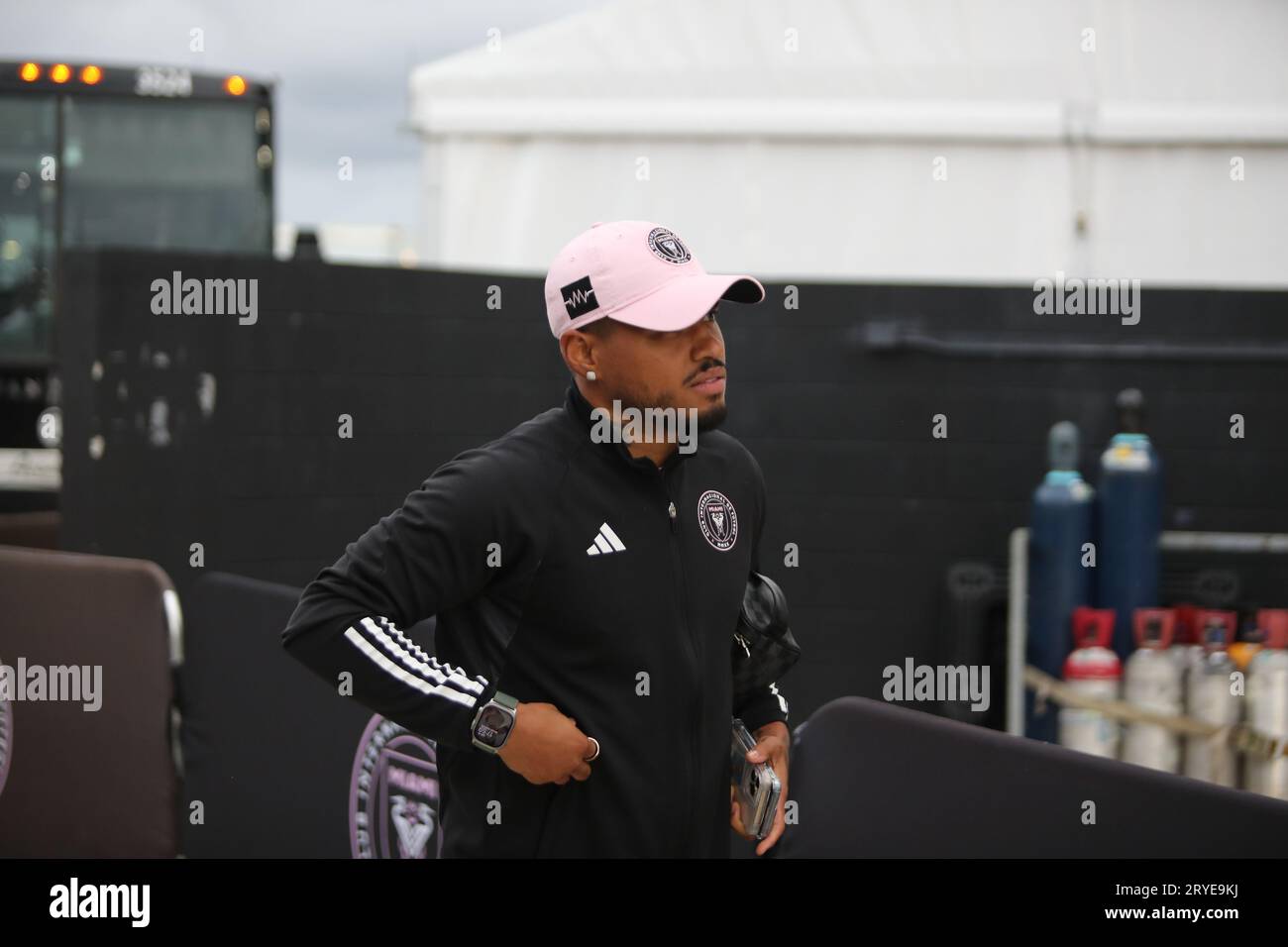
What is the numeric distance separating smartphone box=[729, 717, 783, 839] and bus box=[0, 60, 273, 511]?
7.98 m

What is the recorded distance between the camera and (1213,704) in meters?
5.65

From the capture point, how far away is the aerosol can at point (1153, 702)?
5.70m

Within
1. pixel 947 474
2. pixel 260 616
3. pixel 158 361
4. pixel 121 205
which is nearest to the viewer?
pixel 260 616

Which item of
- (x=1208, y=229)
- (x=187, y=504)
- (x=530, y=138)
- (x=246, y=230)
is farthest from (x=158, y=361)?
(x=1208, y=229)

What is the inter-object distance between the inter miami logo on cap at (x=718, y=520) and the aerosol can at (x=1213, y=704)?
3.79 metres

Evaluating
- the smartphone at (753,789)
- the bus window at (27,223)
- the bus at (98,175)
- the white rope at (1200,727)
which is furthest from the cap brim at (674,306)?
the bus window at (27,223)

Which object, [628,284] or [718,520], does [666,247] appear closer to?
[628,284]

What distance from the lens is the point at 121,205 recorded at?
9.80 metres

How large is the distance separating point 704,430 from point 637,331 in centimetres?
21

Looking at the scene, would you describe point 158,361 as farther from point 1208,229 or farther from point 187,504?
point 1208,229

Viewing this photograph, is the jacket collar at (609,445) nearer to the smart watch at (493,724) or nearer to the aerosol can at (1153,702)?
the smart watch at (493,724)

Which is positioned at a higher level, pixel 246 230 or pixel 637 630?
pixel 246 230

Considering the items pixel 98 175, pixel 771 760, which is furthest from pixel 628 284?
pixel 98 175
